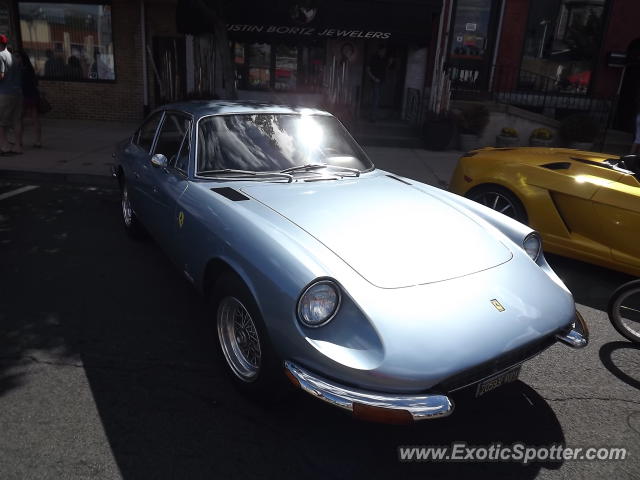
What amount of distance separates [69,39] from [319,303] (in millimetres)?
15213

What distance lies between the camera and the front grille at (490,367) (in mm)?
2344

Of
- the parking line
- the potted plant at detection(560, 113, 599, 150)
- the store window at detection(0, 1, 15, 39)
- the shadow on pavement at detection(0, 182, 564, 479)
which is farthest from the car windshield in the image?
the store window at detection(0, 1, 15, 39)

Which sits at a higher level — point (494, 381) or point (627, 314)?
point (494, 381)

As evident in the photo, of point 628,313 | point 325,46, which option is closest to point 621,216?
point 628,313

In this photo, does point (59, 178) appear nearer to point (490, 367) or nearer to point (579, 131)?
point (490, 367)

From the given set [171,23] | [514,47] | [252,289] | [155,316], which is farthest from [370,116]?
[252,289]

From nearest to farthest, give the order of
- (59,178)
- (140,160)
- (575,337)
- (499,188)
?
(575,337)
(140,160)
(499,188)
(59,178)

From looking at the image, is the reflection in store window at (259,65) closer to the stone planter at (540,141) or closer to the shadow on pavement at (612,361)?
the stone planter at (540,141)

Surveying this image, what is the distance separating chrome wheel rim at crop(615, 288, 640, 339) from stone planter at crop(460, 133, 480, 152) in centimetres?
904

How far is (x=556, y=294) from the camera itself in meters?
2.87

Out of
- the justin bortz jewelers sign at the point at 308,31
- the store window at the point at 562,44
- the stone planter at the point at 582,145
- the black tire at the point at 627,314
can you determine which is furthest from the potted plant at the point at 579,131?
the black tire at the point at 627,314

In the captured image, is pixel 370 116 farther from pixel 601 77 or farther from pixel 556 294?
pixel 556 294

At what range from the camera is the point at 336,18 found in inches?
528

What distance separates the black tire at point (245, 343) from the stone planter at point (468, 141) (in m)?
10.8
